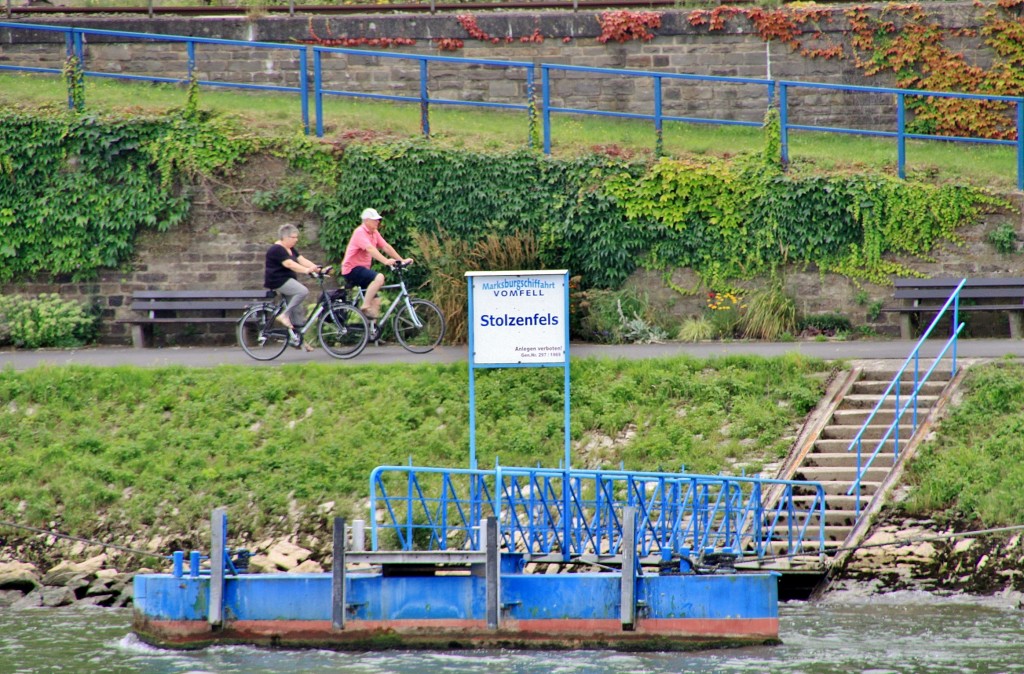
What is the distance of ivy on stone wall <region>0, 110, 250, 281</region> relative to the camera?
20.9m

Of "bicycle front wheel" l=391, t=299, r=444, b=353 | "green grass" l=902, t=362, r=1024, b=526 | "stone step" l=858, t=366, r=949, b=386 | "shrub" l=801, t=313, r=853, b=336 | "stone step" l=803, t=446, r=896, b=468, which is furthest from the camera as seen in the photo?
"shrub" l=801, t=313, r=853, b=336

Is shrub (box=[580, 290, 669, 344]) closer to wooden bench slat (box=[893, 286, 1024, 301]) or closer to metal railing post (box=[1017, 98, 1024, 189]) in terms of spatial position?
wooden bench slat (box=[893, 286, 1024, 301])

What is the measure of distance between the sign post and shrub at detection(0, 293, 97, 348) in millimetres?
8828

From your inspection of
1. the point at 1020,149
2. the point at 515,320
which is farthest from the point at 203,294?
the point at 1020,149

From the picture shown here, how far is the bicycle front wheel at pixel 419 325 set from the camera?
59.4ft

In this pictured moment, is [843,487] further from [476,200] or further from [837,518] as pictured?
[476,200]

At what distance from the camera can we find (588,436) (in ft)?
52.0

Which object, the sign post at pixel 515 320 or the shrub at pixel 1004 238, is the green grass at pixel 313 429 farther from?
the shrub at pixel 1004 238

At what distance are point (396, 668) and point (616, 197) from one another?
10756mm

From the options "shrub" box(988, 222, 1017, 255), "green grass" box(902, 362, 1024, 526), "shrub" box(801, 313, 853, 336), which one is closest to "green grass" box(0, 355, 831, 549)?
"green grass" box(902, 362, 1024, 526)

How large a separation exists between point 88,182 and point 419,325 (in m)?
6.10

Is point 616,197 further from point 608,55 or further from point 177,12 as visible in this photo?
point 177,12

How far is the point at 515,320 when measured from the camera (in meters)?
13.7

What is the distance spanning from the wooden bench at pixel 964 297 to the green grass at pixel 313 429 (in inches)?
128
